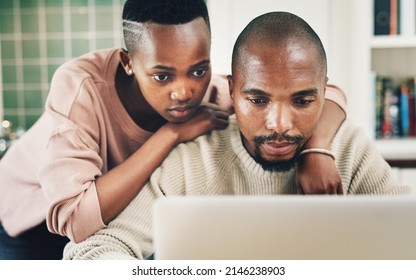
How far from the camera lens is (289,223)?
86cm

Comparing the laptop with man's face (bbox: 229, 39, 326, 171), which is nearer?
the laptop

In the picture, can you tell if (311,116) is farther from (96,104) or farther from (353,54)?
(96,104)

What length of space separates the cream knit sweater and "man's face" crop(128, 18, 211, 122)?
9 centimetres

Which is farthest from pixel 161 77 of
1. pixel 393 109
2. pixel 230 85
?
pixel 393 109

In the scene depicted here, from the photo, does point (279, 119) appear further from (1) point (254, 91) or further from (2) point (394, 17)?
(2) point (394, 17)

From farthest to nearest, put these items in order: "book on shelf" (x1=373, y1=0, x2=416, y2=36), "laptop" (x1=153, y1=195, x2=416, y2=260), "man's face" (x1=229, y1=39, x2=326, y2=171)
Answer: "book on shelf" (x1=373, y1=0, x2=416, y2=36), "man's face" (x1=229, y1=39, x2=326, y2=171), "laptop" (x1=153, y1=195, x2=416, y2=260)

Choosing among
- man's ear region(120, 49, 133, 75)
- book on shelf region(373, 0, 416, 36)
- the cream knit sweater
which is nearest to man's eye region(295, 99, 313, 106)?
the cream knit sweater

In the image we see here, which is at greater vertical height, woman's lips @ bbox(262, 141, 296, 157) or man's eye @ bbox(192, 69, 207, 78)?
man's eye @ bbox(192, 69, 207, 78)

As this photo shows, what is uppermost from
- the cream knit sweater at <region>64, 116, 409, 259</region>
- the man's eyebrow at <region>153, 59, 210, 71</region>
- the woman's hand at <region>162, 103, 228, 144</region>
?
the man's eyebrow at <region>153, 59, 210, 71</region>

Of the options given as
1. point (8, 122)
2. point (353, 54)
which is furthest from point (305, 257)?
point (8, 122)

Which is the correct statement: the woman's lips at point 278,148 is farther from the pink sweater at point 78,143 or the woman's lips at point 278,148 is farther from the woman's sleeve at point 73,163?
the woman's sleeve at point 73,163

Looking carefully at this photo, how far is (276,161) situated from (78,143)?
1.43 ft

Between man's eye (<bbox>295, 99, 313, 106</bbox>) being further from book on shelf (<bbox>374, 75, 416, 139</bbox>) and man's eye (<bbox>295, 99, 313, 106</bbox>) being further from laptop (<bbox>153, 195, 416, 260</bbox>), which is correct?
book on shelf (<bbox>374, 75, 416, 139</bbox>)

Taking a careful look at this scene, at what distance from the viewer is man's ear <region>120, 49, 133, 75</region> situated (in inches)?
46.1
